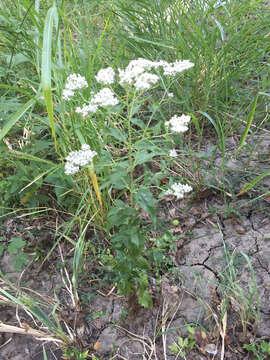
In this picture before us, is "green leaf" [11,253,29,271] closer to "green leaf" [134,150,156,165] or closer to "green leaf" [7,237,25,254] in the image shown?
"green leaf" [7,237,25,254]

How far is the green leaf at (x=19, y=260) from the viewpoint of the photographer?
69.8 inches

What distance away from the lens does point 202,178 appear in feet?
6.25

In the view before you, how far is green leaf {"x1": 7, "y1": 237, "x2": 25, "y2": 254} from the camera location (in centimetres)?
179

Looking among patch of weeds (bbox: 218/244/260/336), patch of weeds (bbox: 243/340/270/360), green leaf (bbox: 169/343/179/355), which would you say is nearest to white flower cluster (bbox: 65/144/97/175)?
patch of weeds (bbox: 218/244/260/336)

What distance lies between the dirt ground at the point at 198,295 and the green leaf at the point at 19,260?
0.06 meters

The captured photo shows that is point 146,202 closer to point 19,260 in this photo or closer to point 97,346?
point 97,346

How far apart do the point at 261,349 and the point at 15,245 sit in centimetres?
156

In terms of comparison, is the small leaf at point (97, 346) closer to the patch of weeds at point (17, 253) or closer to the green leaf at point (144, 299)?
the green leaf at point (144, 299)

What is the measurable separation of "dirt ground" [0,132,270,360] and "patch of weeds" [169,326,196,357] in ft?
0.07

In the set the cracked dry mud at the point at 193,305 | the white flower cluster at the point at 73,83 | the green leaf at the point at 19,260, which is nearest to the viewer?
the white flower cluster at the point at 73,83

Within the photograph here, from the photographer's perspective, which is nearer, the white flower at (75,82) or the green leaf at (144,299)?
the white flower at (75,82)

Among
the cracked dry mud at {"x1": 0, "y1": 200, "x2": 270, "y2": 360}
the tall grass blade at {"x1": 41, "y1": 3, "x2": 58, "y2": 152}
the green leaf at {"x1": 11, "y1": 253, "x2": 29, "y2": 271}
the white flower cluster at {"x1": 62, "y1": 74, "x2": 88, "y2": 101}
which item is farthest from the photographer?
the green leaf at {"x1": 11, "y1": 253, "x2": 29, "y2": 271}

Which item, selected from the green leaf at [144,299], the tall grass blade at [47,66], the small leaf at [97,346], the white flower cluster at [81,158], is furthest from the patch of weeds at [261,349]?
the tall grass blade at [47,66]

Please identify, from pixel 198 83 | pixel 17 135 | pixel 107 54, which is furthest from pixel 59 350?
pixel 107 54
